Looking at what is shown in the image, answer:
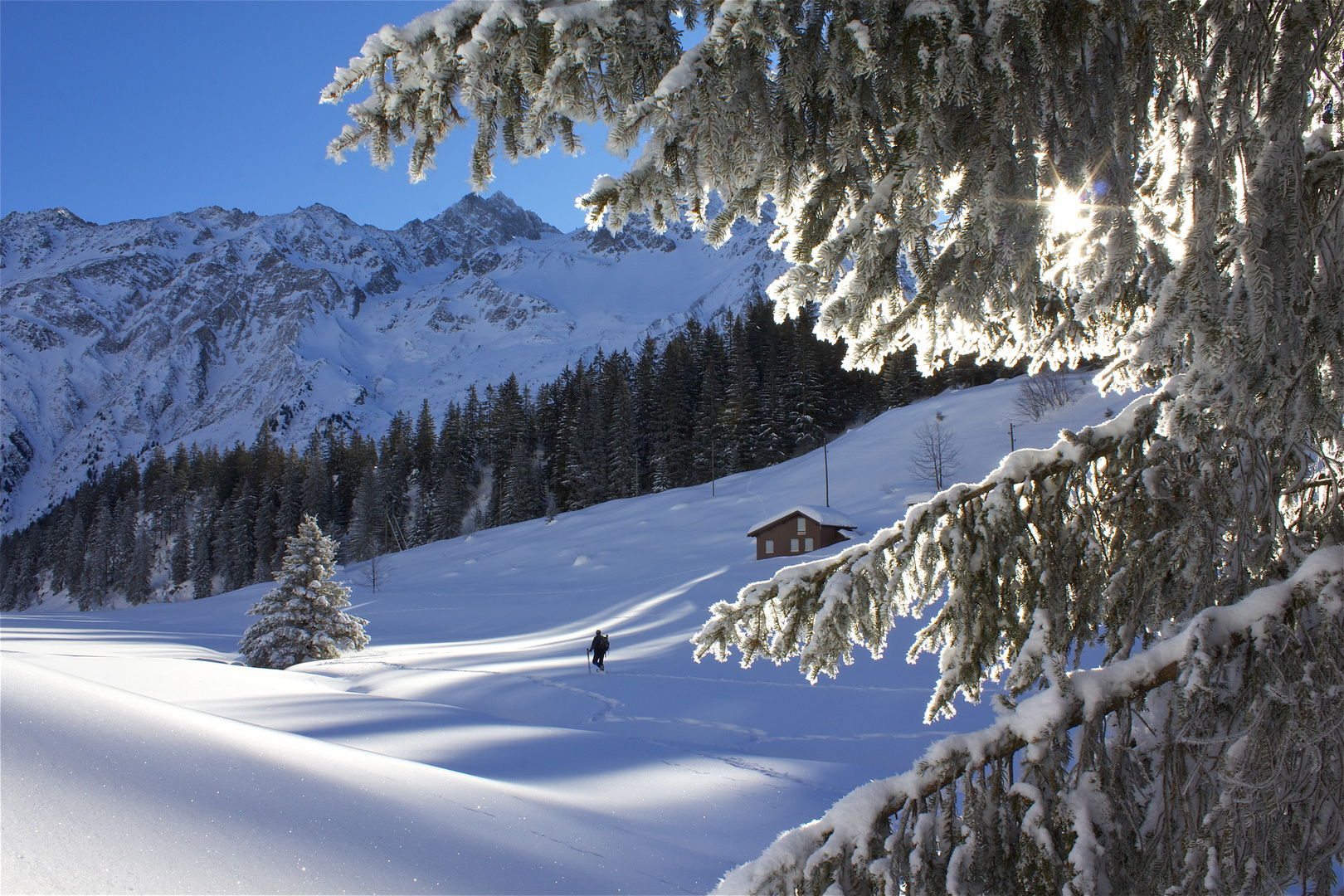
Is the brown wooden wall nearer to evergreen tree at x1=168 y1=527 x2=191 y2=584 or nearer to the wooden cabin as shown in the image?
the wooden cabin

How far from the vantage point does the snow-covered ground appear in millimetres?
2037

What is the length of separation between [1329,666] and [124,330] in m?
243

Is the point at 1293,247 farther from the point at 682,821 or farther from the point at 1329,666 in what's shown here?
the point at 682,821

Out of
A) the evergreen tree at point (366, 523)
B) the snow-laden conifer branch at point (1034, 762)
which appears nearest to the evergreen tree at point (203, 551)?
the evergreen tree at point (366, 523)

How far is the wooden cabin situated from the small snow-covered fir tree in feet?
59.7

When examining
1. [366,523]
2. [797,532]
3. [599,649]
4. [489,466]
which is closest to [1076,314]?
[599,649]

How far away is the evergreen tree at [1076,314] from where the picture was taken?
5.11ft

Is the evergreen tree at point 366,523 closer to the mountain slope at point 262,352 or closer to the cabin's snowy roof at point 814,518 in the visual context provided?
the cabin's snowy roof at point 814,518

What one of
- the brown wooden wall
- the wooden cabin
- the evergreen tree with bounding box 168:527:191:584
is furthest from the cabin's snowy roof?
the evergreen tree with bounding box 168:527:191:584

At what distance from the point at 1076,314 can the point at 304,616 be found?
65.3 feet

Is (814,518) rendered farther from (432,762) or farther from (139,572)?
(139,572)

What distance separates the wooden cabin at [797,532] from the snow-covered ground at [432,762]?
1114 centimetres

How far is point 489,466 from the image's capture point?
221 ft

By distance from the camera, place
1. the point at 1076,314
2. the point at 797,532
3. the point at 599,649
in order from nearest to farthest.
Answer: the point at 1076,314, the point at 599,649, the point at 797,532
